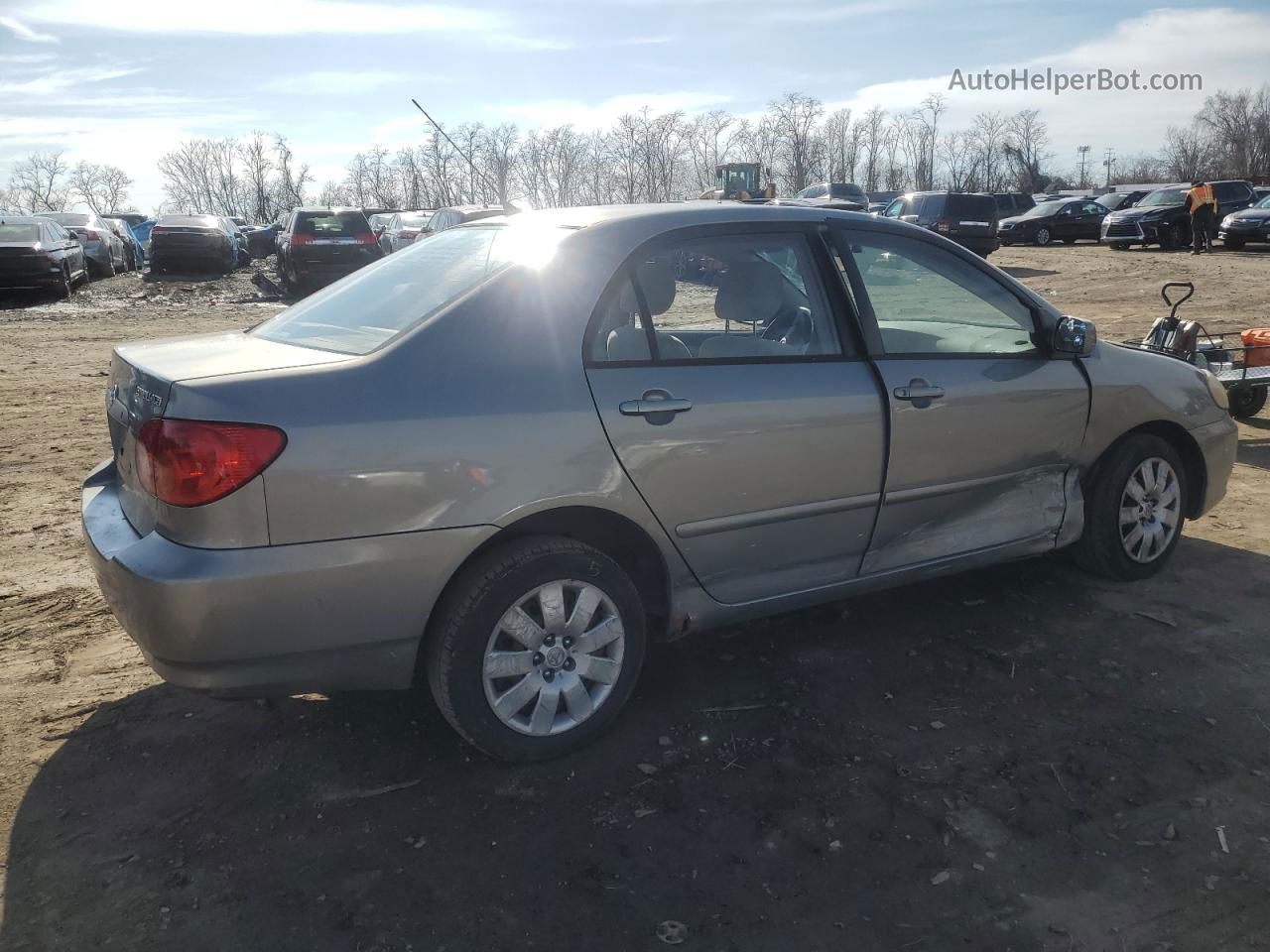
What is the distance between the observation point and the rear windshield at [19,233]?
58.0 feet

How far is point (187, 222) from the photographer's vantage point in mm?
23312

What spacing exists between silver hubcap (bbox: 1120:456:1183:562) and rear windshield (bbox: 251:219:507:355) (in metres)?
2.96

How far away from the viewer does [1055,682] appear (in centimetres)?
363

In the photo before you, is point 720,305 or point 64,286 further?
point 64,286

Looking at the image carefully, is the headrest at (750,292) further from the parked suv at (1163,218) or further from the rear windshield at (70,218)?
the parked suv at (1163,218)

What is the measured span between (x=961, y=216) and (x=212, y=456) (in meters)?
24.2

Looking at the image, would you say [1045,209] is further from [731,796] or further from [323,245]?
[731,796]

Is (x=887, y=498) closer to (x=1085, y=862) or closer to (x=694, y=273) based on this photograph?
(x=694, y=273)

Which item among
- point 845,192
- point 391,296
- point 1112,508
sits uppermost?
point 845,192

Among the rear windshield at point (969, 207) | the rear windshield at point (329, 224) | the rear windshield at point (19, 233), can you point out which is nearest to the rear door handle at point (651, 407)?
the rear windshield at point (329, 224)

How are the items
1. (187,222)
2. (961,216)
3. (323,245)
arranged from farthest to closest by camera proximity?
(961,216), (187,222), (323,245)

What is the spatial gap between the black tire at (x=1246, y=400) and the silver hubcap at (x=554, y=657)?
6.45 m

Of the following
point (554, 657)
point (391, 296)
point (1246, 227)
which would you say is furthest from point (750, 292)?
point (1246, 227)

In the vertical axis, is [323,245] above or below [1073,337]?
above
